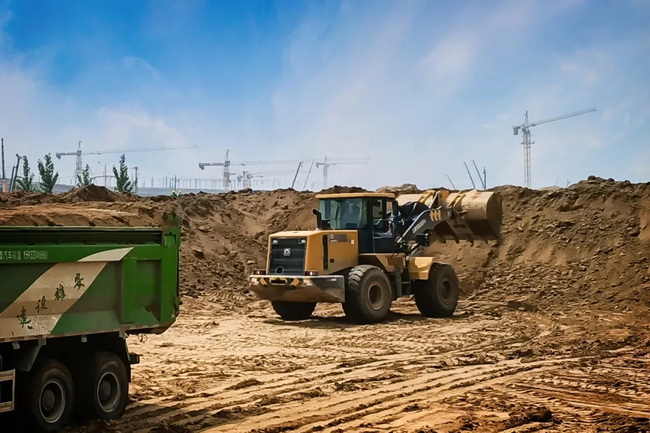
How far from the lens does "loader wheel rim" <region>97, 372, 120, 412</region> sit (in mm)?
10609

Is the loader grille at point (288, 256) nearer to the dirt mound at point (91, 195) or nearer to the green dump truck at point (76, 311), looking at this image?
the green dump truck at point (76, 311)

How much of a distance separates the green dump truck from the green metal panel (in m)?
0.01

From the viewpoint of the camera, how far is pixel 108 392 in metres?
10.8

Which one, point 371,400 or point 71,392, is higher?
point 71,392

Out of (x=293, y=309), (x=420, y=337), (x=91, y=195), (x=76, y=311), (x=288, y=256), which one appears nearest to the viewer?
(x=76, y=311)

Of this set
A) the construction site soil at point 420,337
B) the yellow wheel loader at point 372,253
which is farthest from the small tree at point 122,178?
the yellow wheel loader at point 372,253

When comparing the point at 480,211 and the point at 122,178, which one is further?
the point at 122,178

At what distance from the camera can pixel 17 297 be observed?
9.66 meters

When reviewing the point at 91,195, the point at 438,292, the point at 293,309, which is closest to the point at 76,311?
the point at 293,309

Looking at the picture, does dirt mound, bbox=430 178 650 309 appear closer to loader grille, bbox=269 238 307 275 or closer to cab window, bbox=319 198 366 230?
cab window, bbox=319 198 366 230

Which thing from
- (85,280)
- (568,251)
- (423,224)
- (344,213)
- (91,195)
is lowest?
(85,280)

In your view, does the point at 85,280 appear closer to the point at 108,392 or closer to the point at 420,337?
the point at 108,392

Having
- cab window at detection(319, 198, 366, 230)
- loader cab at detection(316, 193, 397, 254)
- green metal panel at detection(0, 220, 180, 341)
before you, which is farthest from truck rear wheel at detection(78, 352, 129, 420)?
cab window at detection(319, 198, 366, 230)

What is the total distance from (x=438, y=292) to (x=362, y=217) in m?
2.68
